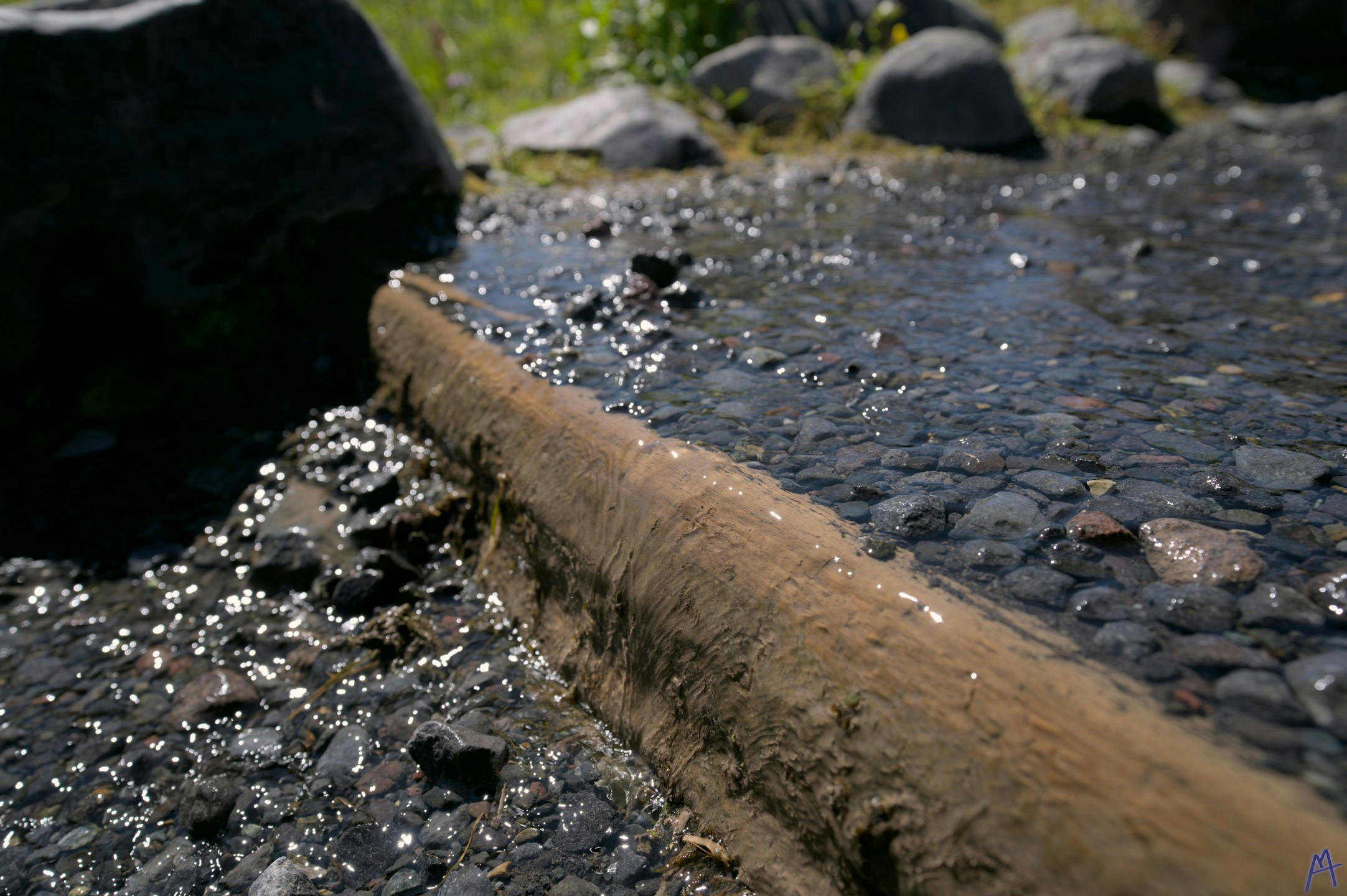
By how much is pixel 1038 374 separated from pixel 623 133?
4078 mm

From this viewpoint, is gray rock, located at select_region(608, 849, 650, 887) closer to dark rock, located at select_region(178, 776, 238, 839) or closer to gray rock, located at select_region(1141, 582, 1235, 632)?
dark rock, located at select_region(178, 776, 238, 839)

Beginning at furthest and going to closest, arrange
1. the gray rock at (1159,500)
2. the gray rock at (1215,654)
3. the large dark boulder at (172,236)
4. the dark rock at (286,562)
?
the large dark boulder at (172,236) → the dark rock at (286,562) → the gray rock at (1159,500) → the gray rock at (1215,654)

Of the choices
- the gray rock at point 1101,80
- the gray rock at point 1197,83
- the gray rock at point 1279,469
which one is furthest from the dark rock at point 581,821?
the gray rock at point 1197,83

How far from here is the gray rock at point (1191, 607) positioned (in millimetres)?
1261

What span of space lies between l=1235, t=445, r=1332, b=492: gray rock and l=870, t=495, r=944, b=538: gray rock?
67cm

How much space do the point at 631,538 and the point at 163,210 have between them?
2.74 m

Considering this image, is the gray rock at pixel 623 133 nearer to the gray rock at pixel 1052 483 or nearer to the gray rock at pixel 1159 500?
the gray rock at pixel 1052 483

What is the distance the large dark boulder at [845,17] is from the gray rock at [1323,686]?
7.09 metres

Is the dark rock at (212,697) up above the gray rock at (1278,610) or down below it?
below

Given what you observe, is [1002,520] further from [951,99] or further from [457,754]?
[951,99]

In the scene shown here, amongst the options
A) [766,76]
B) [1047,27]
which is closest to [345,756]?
[766,76]

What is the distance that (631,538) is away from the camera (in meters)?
1.85

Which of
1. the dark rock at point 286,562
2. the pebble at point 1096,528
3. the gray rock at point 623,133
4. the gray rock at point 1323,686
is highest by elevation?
the gray rock at point 1323,686

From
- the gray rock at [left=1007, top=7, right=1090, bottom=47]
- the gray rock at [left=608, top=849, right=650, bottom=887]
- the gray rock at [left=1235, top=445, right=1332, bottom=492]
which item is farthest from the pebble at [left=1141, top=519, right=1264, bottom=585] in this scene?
the gray rock at [left=1007, top=7, right=1090, bottom=47]
